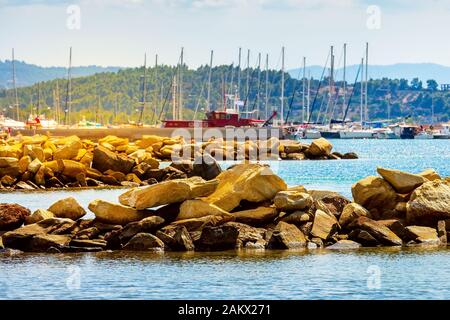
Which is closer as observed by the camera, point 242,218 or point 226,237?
point 226,237

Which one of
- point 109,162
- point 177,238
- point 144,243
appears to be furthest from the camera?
point 109,162

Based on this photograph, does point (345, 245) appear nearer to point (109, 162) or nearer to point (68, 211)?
point (68, 211)

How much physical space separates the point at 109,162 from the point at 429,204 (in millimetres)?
28092

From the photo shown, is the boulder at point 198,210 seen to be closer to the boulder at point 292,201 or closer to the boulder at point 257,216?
the boulder at point 257,216

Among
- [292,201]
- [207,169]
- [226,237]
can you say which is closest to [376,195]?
[292,201]

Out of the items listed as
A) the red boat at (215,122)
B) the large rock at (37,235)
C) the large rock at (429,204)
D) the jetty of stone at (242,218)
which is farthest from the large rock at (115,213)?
→ the red boat at (215,122)

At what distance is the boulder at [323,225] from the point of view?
29217 mm

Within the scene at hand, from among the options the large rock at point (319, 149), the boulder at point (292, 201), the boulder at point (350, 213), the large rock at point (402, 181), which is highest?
the large rock at point (402, 181)

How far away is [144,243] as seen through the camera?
28688 millimetres

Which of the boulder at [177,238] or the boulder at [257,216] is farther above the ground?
the boulder at [257,216]

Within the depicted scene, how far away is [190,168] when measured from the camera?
175ft
